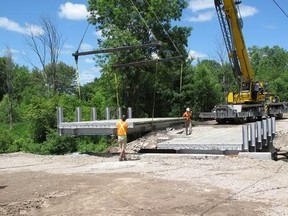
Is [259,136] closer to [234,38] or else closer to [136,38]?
[234,38]

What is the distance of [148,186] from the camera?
1170 cm

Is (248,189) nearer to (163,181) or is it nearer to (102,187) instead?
(163,181)

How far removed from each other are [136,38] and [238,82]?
28.9ft

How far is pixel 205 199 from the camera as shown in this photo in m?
10.1

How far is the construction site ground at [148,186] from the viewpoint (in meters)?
9.36

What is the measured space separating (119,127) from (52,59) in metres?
35.8

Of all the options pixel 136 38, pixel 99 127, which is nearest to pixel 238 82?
pixel 136 38

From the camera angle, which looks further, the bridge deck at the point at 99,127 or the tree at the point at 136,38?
the tree at the point at 136,38

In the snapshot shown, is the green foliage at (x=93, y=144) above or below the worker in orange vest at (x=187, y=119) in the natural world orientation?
below

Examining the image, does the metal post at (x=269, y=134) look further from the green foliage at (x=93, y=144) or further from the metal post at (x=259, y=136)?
the green foliage at (x=93, y=144)

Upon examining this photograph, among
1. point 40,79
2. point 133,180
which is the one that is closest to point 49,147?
point 133,180

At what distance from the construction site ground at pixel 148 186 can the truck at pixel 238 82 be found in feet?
42.3

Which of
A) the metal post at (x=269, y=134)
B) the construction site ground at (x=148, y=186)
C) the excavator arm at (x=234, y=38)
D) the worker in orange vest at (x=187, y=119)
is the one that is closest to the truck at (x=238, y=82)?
the excavator arm at (x=234, y=38)

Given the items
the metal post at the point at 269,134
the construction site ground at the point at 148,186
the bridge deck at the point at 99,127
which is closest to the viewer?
the construction site ground at the point at 148,186
